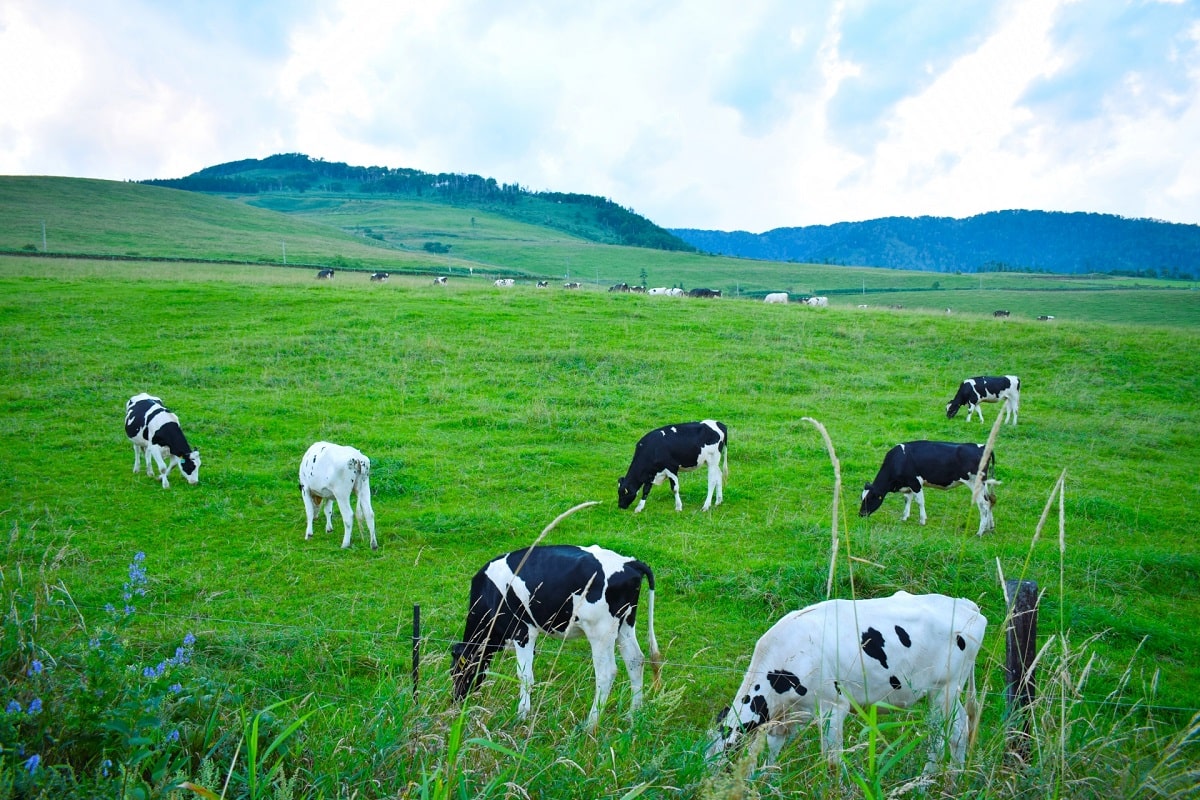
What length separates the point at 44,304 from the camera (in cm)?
2923

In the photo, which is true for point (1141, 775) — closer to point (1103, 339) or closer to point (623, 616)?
point (623, 616)

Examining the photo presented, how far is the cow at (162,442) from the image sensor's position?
1425cm

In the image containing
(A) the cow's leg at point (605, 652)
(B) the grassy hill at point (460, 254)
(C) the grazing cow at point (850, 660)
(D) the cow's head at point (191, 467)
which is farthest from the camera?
(B) the grassy hill at point (460, 254)

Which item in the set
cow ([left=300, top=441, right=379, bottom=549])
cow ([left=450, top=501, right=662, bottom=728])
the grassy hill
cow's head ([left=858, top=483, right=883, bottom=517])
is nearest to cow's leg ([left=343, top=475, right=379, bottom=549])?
cow ([left=300, top=441, right=379, bottom=549])

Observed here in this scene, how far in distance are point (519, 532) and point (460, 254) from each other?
99617 mm

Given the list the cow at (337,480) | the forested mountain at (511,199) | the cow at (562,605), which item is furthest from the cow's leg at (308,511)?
the forested mountain at (511,199)

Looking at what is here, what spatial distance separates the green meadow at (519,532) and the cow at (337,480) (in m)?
0.45

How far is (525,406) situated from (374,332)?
374 inches

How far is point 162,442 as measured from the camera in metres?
14.4

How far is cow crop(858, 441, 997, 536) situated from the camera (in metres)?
13.3

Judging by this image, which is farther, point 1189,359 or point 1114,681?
point 1189,359

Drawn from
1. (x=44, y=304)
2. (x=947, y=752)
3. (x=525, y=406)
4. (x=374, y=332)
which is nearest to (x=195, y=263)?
(x=44, y=304)

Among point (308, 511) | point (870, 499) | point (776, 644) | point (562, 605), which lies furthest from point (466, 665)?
point (870, 499)

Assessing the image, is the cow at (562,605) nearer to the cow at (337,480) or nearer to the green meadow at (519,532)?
the green meadow at (519,532)
